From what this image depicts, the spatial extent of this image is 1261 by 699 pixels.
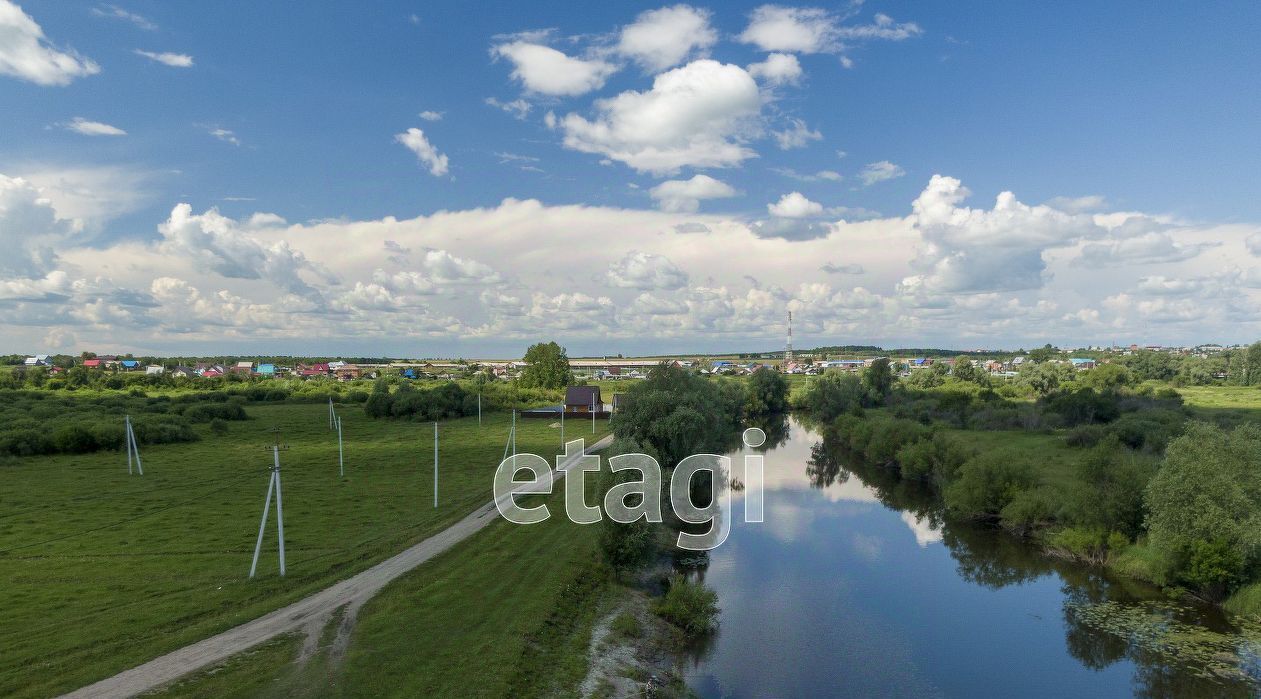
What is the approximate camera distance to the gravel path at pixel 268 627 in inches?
521

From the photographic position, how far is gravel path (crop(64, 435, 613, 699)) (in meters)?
13.2

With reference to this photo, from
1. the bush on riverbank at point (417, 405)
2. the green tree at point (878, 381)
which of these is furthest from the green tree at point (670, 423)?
the green tree at point (878, 381)

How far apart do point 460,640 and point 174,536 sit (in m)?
15.3

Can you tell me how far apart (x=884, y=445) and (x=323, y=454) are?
4268 cm

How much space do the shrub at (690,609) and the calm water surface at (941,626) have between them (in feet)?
2.05

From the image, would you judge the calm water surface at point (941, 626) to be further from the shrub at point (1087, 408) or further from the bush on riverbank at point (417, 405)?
the bush on riverbank at point (417, 405)

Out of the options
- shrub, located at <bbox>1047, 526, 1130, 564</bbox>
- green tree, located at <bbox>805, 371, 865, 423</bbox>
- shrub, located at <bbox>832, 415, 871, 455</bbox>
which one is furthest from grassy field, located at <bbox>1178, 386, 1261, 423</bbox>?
green tree, located at <bbox>805, 371, 865, 423</bbox>

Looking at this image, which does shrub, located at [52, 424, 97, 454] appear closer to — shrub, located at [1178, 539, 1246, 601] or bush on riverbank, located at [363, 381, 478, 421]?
bush on riverbank, located at [363, 381, 478, 421]

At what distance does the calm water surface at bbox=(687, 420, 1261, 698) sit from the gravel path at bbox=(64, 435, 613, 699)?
9877 millimetres

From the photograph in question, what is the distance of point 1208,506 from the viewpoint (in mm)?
21750

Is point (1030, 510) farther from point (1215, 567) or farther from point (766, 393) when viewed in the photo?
point (766, 393)

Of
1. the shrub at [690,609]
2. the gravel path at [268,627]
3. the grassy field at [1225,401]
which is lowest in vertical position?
the shrub at [690,609]

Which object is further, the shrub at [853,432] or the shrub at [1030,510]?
the shrub at [853,432]

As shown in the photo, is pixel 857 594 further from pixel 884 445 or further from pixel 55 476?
pixel 55 476
